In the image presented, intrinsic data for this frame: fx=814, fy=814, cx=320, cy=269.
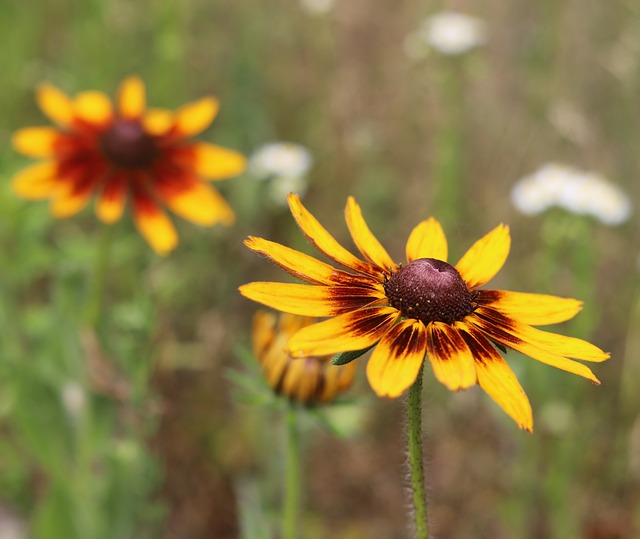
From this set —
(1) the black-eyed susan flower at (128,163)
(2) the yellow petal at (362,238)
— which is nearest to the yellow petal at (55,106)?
(1) the black-eyed susan flower at (128,163)

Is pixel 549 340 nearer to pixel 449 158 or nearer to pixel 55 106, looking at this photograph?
pixel 55 106

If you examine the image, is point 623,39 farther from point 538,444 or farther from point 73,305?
point 73,305

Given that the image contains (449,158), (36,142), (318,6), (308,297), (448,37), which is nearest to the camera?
(308,297)

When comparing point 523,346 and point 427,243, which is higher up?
point 427,243

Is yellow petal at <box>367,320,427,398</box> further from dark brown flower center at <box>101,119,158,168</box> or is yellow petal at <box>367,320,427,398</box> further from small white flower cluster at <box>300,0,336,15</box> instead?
small white flower cluster at <box>300,0,336,15</box>

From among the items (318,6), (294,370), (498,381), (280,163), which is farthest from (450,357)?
(318,6)

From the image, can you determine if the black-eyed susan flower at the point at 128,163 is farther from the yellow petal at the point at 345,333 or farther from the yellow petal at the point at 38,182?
the yellow petal at the point at 345,333

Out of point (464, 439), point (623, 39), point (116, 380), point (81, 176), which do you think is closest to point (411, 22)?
point (623, 39)
